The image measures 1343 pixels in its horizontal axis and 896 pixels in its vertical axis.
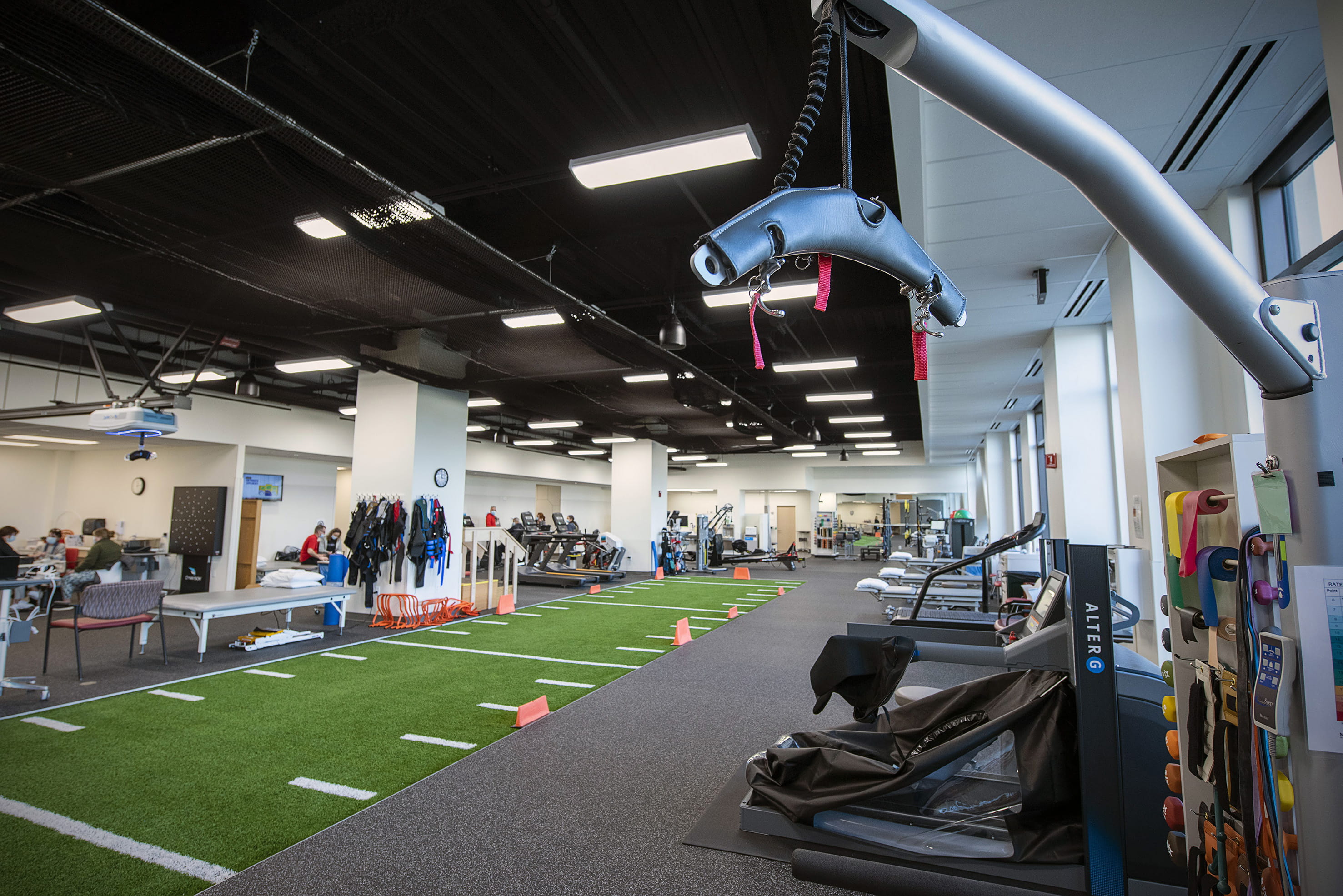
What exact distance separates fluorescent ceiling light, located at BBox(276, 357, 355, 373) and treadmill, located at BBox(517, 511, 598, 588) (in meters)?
4.88

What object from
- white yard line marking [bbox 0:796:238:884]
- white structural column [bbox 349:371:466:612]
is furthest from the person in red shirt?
white yard line marking [bbox 0:796:238:884]

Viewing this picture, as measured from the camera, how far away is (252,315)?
233 inches

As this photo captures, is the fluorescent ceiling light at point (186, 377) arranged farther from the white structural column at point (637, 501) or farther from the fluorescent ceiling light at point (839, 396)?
the fluorescent ceiling light at point (839, 396)

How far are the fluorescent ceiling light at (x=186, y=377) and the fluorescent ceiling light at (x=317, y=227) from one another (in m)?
5.95

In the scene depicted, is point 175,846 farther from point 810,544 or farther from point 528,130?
point 810,544

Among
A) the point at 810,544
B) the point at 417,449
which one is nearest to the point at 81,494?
the point at 417,449

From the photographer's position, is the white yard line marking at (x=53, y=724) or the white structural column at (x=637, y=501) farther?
the white structural column at (x=637, y=501)

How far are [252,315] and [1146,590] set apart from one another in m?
7.79

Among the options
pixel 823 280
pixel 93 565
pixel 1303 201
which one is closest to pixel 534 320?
pixel 823 280

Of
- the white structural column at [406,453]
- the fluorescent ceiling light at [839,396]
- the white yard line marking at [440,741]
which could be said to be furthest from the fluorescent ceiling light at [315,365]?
the fluorescent ceiling light at [839,396]

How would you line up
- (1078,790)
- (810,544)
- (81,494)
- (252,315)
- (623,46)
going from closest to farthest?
(1078,790), (623,46), (252,315), (81,494), (810,544)

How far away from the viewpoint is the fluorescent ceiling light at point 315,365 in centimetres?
795

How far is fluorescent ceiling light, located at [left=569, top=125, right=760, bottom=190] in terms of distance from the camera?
11.6 ft

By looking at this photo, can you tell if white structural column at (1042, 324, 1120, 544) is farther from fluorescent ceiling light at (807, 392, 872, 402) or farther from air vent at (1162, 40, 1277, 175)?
fluorescent ceiling light at (807, 392, 872, 402)
